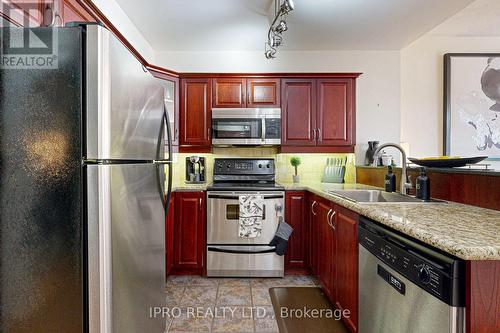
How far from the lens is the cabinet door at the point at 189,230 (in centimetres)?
286

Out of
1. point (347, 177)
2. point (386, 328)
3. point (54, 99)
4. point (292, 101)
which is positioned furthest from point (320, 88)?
point (54, 99)

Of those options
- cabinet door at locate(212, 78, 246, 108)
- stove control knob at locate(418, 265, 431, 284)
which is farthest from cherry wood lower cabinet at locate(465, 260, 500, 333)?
cabinet door at locate(212, 78, 246, 108)

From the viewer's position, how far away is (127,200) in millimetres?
1206

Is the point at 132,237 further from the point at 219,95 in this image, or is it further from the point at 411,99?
the point at 411,99

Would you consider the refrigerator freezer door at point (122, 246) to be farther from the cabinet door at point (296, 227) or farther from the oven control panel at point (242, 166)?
the oven control panel at point (242, 166)

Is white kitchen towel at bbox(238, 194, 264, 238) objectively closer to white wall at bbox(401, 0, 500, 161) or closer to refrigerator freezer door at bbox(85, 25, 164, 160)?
refrigerator freezer door at bbox(85, 25, 164, 160)

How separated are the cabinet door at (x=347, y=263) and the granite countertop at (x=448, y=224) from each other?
137mm

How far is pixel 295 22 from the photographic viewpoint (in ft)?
9.01

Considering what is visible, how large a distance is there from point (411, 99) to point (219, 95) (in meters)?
2.32

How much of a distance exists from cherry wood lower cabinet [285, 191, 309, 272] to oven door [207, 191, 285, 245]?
135 mm

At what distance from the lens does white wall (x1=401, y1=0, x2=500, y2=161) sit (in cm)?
338

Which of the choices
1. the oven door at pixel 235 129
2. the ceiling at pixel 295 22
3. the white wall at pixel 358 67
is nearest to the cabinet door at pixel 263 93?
the oven door at pixel 235 129

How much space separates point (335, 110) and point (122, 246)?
2.73 metres

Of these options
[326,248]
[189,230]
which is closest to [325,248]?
[326,248]
